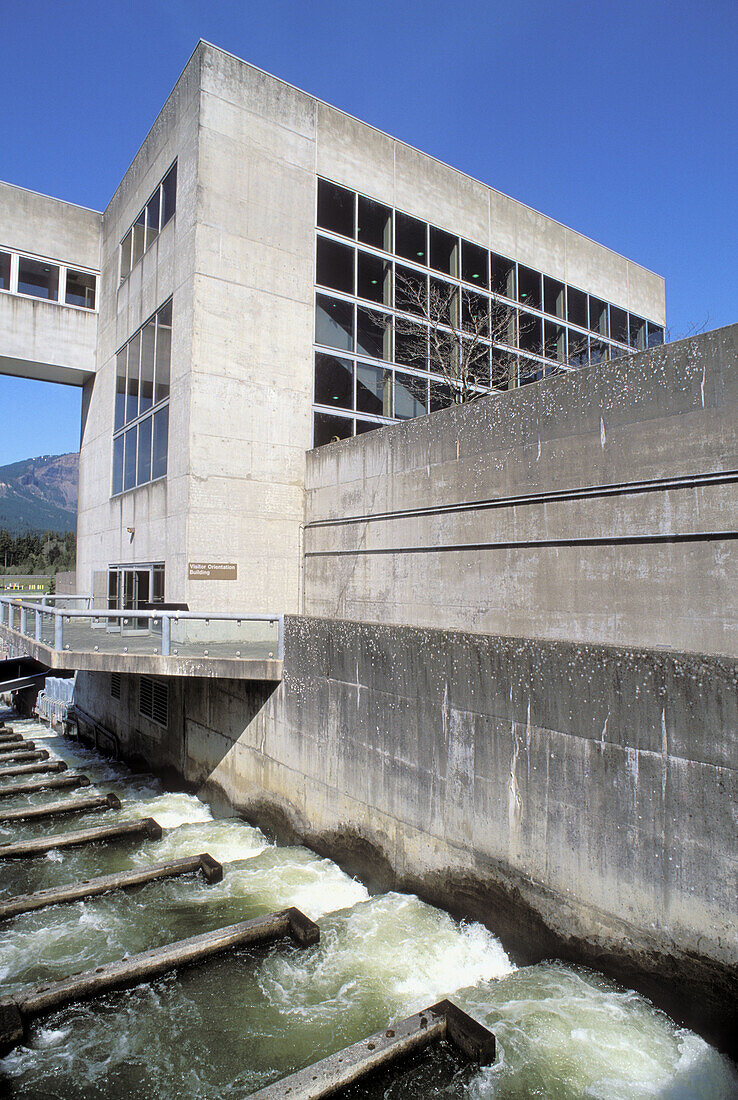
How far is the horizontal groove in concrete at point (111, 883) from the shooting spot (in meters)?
8.53

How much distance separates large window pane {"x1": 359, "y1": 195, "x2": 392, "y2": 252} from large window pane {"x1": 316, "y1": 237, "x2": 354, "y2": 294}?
3.33 ft

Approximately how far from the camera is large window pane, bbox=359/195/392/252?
65.2 ft

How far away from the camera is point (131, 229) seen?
2094cm

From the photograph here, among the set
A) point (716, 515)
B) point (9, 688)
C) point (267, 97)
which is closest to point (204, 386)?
point (267, 97)

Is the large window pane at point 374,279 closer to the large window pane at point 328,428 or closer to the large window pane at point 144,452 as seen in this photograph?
the large window pane at point 328,428

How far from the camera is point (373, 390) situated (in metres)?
19.7

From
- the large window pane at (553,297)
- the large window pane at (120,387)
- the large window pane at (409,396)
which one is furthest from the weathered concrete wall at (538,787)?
the large window pane at (553,297)

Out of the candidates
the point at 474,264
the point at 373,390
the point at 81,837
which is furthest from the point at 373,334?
the point at 81,837

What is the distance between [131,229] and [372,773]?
19626 millimetres

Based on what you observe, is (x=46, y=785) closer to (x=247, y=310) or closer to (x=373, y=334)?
(x=247, y=310)

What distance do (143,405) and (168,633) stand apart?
1063 centimetres

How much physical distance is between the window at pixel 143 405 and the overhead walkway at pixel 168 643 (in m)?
6.99

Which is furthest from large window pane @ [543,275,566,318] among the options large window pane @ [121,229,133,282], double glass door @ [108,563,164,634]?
double glass door @ [108,563,164,634]

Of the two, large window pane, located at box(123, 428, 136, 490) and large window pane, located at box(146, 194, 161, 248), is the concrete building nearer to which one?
large window pane, located at box(146, 194, 161, 248)
